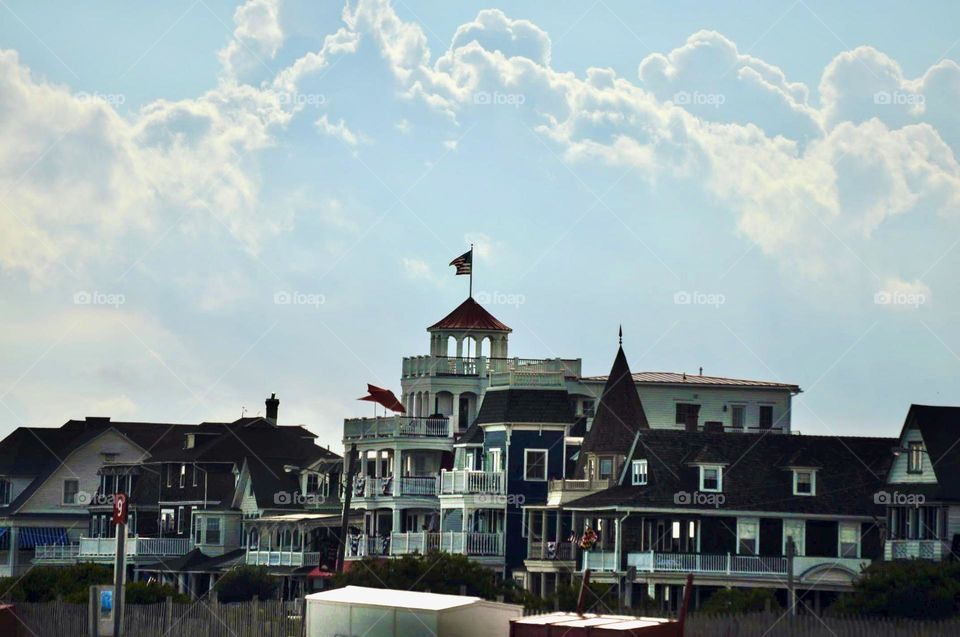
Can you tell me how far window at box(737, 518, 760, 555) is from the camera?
3730 inches

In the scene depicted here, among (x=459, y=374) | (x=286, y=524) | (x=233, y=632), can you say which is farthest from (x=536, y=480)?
(x=233, y=632)

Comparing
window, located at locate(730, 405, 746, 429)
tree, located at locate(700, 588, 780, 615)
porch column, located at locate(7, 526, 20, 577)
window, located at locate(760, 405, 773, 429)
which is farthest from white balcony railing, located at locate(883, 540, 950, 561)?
porch column, located at locate(7, 526, 20, 577)

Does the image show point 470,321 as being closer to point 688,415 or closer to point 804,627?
point 688,415

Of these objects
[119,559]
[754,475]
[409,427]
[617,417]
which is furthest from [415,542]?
[119,559]

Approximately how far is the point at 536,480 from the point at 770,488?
12896mm

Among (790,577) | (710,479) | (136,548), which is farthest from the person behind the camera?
(136,548)

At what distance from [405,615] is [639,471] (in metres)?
32.6

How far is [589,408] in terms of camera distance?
11088 centimetres

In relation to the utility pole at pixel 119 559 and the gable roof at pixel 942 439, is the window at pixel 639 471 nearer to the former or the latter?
the gable roof at pixel 942 439

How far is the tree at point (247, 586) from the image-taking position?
116 m

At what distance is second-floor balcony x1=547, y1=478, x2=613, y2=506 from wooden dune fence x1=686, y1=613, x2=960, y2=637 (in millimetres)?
28543

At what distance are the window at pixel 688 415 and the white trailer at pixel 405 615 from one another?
36.2 meters

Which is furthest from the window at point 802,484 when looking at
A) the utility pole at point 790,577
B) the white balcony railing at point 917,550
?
the white balcony railing at point 917,550

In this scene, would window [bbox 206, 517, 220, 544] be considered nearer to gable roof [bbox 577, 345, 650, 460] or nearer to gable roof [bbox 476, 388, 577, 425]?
gable roof [bbox 476, 388, 577, 425]
